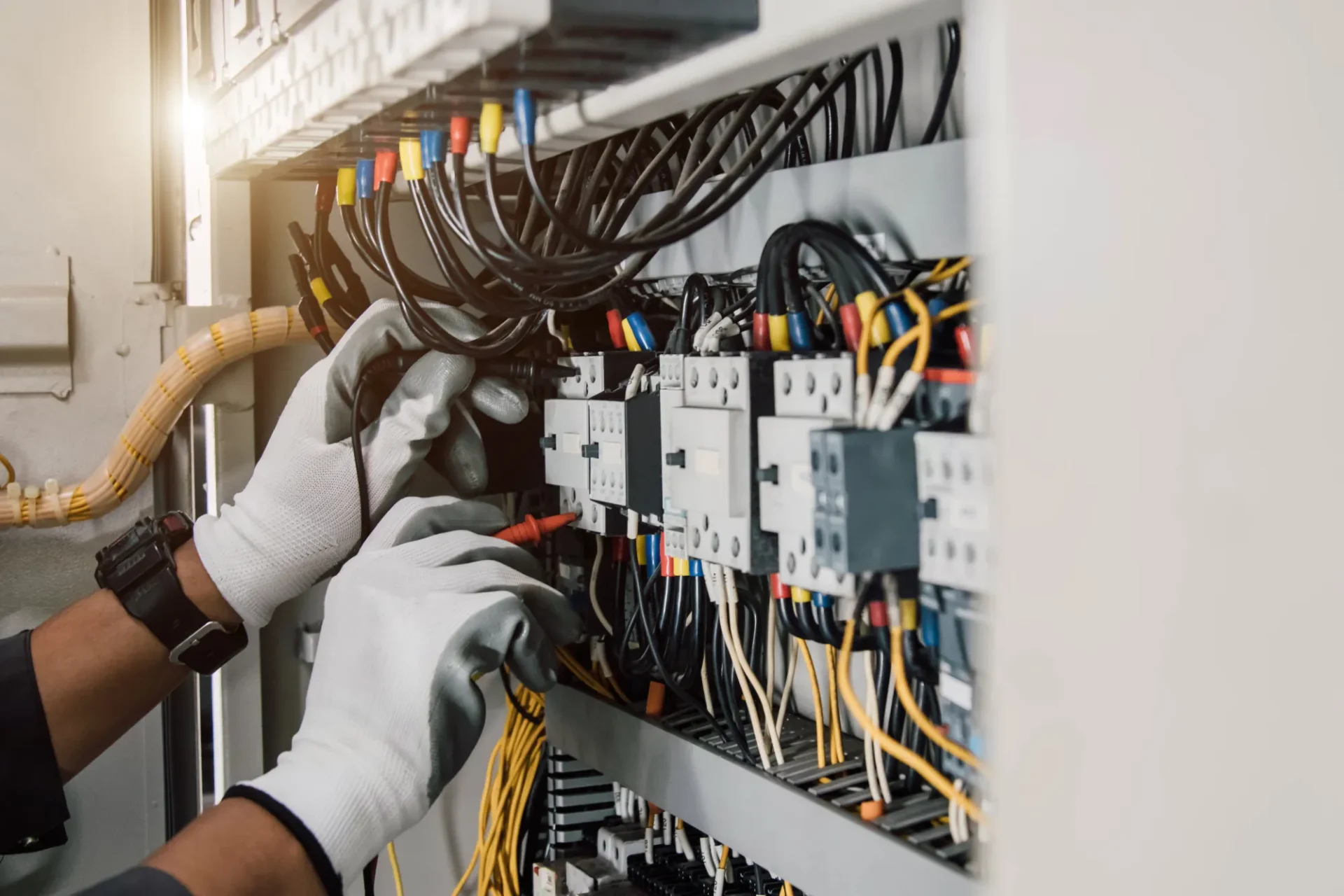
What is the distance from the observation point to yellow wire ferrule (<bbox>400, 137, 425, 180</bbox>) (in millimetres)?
1015

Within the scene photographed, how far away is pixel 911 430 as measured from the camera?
0.77m

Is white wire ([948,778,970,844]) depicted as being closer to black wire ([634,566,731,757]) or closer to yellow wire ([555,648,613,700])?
black wire ([634,566,731,757])

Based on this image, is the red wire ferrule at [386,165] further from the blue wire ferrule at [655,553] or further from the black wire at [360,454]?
the blue wire ferrule at [655,553]

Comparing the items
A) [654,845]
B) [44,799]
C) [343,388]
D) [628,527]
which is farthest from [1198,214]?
[44,799]

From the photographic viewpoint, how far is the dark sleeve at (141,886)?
0.87 meters

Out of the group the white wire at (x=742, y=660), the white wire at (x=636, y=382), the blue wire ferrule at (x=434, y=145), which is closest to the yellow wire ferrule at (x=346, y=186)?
the blue wire ferrule at (x=434, y=145)

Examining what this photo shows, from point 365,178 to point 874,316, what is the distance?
0.67 meters

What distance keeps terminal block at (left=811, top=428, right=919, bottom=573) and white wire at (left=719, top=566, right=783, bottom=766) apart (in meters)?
0.24

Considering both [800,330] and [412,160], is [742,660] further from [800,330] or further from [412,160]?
[412,160]

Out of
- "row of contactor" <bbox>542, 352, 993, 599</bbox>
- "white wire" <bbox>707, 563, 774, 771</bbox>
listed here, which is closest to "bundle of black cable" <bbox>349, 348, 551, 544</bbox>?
"row of contactor" <bbox>542, 352, 993, 599</bbox>

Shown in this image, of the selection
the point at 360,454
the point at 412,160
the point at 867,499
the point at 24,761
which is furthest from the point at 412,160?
the point at 24,761

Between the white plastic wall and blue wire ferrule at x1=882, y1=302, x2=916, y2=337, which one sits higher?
blue wire ferrule at x1=882, y1=302, x2=916, y2=337

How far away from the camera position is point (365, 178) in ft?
3.91

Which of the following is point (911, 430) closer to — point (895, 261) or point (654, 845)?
→ point (895, 261)
